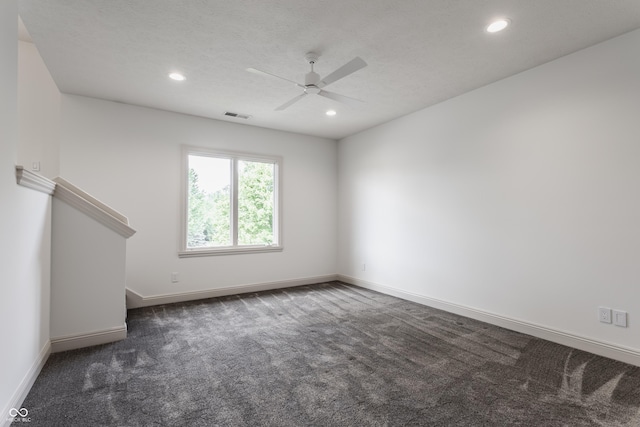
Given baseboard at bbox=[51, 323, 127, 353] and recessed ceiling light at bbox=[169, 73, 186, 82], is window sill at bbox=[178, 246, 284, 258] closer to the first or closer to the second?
baseboard at bbox=[51, 323, 127, 353]

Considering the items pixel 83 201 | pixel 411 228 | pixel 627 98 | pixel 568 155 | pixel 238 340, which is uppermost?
pixel 627 98

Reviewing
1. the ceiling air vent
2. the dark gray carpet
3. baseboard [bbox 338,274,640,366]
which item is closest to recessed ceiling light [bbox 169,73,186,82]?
the ceiling air vent

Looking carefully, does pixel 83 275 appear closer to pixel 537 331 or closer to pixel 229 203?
pixel 229 203

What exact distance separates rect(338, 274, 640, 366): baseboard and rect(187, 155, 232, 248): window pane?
287cm

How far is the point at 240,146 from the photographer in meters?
4.95

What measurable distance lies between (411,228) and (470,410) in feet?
9.09

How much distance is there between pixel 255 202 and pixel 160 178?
1472 millimetres

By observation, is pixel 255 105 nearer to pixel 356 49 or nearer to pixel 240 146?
pixel 240 146

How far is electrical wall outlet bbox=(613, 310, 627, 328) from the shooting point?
251 cm

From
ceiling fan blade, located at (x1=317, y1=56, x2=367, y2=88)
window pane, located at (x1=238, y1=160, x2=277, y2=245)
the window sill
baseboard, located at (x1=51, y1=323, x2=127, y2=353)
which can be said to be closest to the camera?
ceiling fan blade, located at (x1=317, y1=56, x2=367, y2=88)

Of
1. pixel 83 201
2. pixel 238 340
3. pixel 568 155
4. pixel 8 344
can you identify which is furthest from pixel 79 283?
pixel 568 155

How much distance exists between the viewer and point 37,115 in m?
3.75

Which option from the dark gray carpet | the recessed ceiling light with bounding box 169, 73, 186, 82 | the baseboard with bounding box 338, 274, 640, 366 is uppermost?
the recessed ceiling light with bounding box 169, 73, 186, 82

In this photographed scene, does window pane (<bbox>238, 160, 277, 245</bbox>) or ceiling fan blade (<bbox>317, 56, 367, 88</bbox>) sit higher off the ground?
ceiling fan blade (<bbox>317, 56, 367, 88</bbox>)
